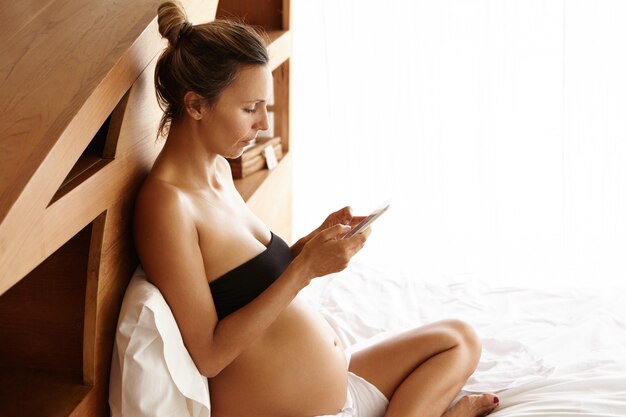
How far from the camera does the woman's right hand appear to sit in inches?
60.9

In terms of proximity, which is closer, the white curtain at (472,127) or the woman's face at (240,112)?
the woman's face at (240,112)

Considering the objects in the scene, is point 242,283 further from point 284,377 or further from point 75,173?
point 75,173

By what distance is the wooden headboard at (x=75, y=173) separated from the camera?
4.12ft

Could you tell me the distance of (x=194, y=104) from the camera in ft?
5.18

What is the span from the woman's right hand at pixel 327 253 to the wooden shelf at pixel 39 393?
437 mm

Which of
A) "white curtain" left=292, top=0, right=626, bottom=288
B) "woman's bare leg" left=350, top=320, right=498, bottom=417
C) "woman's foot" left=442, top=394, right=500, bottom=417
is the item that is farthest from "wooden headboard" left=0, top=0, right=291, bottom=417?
"white curtain" left=292, top=0, right=626, bottom=288

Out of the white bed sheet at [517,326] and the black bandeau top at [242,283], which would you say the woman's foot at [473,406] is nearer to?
the white bed sheet at [517,326]

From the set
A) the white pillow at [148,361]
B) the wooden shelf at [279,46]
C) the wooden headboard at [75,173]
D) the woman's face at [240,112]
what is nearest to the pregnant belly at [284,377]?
the white pillow at [148,361]

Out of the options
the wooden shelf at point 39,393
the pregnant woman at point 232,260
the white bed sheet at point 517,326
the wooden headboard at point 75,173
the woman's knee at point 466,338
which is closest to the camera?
the wooden headboard at point 75,173

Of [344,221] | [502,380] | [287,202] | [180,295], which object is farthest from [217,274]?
[287,202]

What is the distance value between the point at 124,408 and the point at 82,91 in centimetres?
54

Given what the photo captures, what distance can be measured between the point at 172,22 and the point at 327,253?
505mm

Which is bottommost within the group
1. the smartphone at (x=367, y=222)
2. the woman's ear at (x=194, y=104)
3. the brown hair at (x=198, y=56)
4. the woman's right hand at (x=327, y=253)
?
the woman's right hand at (x=327, y=253)

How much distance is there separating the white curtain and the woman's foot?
1471mm
